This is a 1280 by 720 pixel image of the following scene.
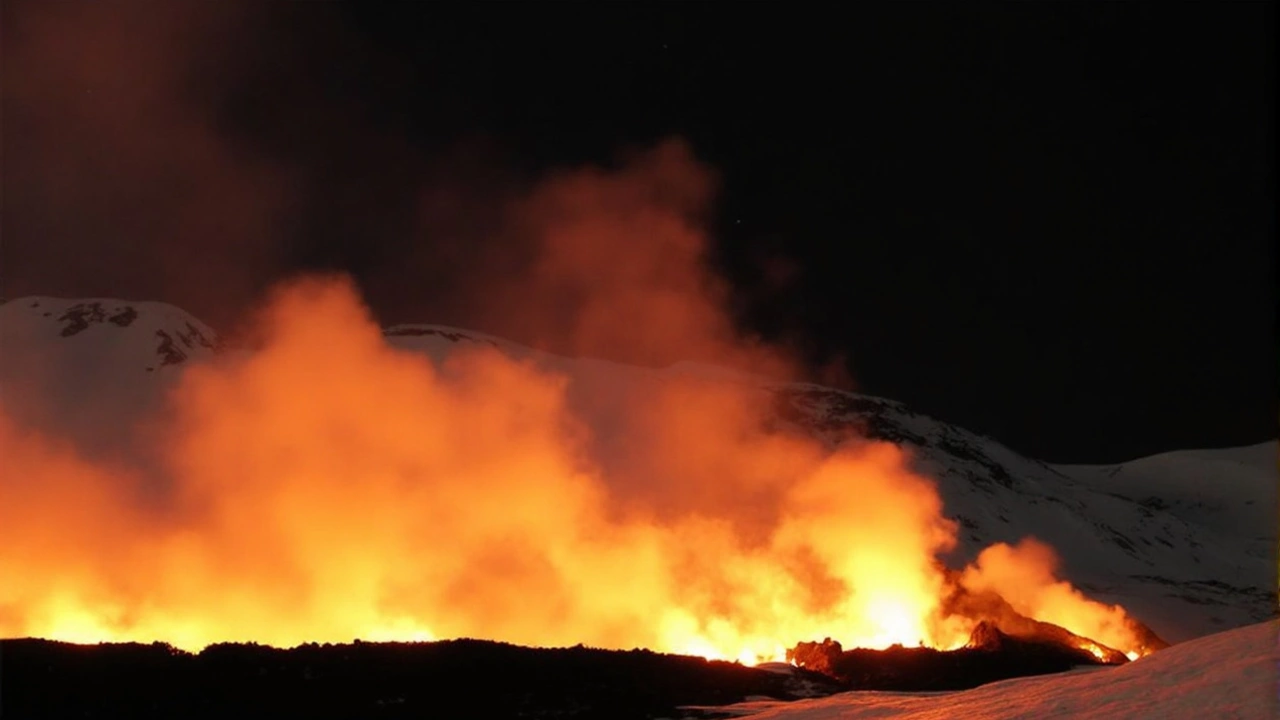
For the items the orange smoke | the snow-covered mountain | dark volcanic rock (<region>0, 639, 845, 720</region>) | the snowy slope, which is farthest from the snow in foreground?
the snowy slope

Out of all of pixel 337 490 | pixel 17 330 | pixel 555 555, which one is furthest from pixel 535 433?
pixel 17 330

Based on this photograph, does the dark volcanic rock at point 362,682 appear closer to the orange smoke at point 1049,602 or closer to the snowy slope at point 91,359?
the orange smoke at point 1049,602

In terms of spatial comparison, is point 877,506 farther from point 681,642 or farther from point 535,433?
point 535,433

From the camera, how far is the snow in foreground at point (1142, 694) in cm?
2528

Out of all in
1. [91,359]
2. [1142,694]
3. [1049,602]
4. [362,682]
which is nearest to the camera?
[1142,694]

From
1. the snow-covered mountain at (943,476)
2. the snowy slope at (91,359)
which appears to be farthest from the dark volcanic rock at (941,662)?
the snowy slope at (91,359)

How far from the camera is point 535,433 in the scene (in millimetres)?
112250

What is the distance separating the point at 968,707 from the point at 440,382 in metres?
82.9

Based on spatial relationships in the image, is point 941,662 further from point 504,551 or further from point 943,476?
point 943,476

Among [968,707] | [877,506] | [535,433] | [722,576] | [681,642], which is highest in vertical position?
[535,433]

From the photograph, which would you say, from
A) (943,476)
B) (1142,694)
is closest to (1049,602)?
(1142,694)

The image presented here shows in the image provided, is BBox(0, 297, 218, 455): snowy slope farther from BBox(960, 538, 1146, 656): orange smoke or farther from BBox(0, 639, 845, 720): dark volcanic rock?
BBox(0, 639, 845, 720): dark volcanic rock

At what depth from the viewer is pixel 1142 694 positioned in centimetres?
2759

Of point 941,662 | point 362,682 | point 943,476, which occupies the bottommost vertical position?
point 362,682
